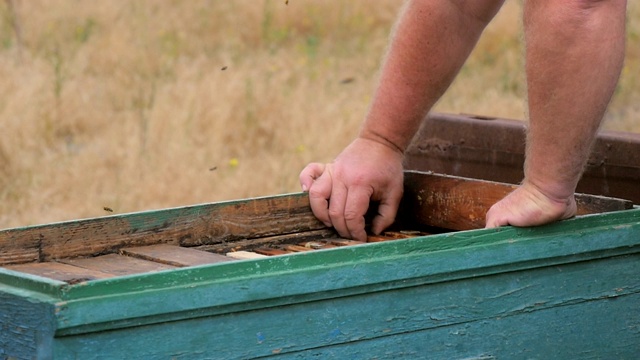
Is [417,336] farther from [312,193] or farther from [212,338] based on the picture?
[312,193]

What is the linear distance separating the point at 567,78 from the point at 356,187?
0.74 metres

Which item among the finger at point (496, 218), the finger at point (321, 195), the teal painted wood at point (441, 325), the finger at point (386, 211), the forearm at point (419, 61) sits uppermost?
the forearm at point (419, 61)

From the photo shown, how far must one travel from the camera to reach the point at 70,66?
7859mm

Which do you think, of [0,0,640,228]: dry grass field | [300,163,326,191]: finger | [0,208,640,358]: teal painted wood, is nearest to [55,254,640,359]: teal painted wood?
[0,208,640,358]: teal painted wood

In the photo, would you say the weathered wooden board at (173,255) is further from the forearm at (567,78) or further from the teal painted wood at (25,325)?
the forearm at (567,78)

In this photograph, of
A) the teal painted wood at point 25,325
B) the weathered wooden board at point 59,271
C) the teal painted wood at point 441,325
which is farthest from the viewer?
the weathered wooden board at point 59,271

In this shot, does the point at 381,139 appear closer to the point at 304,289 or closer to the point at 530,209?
the point at 530,209

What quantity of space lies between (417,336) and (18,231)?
89 cm

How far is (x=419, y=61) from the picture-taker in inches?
116

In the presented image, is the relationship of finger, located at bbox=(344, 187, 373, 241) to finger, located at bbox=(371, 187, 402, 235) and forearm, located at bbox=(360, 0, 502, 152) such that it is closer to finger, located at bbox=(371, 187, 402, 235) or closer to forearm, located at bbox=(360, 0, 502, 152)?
finger, located at bbox=(371, 187, 402, 235)

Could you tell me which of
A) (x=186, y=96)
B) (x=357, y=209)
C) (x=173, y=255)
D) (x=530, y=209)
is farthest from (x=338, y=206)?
(x=186, y=96)

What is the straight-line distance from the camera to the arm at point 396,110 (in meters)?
2.90

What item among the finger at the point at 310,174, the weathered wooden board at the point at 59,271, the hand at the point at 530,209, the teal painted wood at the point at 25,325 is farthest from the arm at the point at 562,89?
the teal painted wood at the point at 25,325

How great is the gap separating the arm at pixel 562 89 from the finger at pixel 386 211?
0.54 meters
